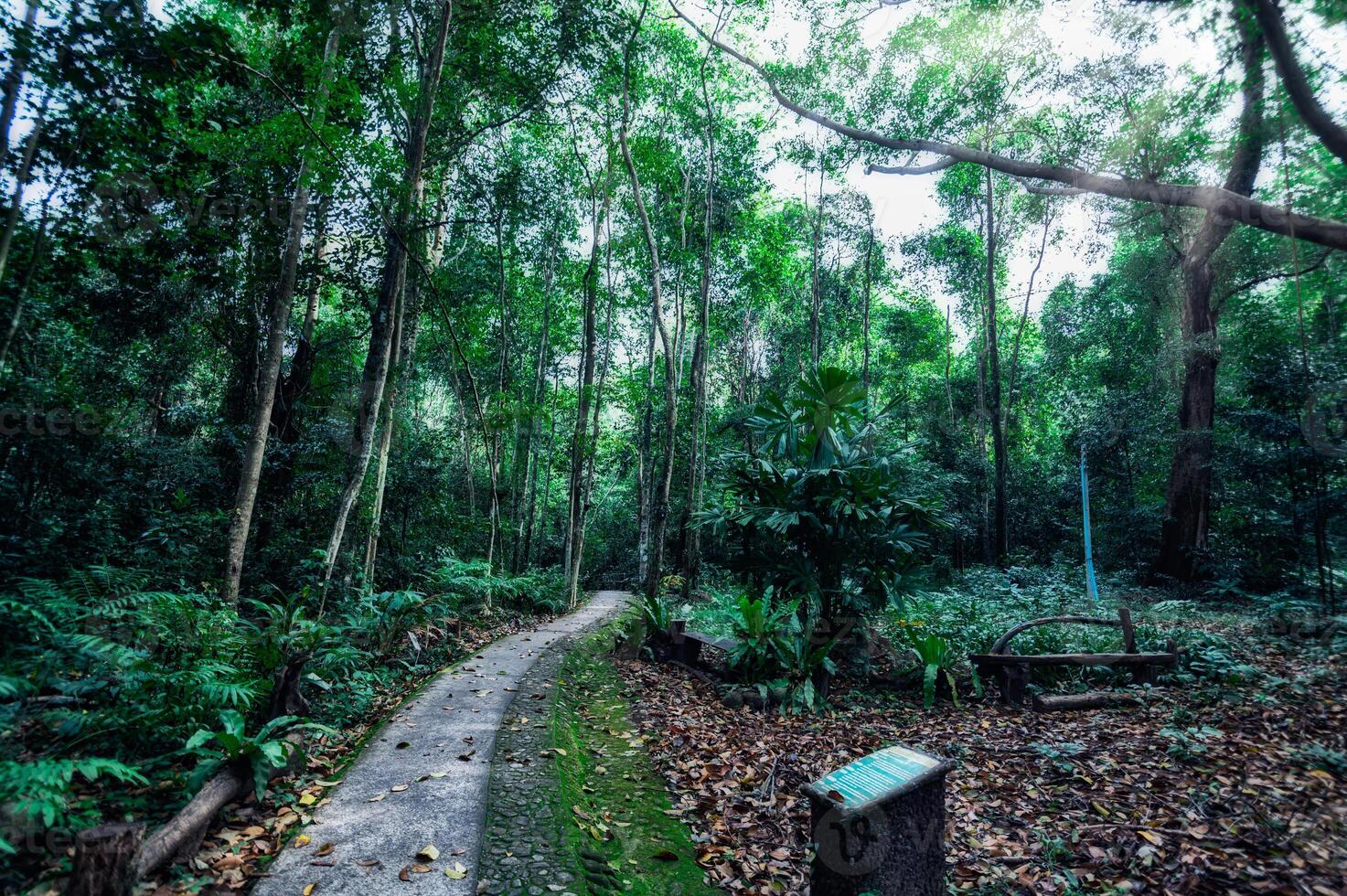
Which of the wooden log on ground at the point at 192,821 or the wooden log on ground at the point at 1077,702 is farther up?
the wooden log on ground at the point at 192,821

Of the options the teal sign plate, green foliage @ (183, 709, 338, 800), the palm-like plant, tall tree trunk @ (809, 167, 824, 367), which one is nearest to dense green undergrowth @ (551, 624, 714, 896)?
the teal sign plate

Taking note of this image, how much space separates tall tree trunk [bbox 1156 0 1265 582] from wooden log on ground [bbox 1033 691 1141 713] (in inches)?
384

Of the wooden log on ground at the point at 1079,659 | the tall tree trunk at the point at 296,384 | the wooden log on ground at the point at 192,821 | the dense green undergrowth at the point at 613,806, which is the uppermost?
the tall tree trunk at the point at 296,384

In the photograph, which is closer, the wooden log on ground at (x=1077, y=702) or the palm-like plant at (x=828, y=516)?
the wooden log on ground at (x=1077, y=702)

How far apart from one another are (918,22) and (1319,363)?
9.53 meters

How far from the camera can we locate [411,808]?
11.6 feet

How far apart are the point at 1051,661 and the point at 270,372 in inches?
376

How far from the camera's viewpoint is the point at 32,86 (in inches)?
181

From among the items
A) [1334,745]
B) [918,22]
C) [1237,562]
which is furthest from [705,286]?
[1237,562]

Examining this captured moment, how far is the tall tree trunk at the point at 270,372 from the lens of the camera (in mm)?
7020

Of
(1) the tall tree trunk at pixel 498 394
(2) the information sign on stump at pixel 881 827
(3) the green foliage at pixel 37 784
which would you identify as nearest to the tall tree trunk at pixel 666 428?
(1) the tall tree trunk at pixel 498 394

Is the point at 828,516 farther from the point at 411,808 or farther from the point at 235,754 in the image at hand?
the point at 235,754

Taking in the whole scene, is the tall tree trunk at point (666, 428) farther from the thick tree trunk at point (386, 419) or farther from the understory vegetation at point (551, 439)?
the thick tree trunk at point (386, 419)

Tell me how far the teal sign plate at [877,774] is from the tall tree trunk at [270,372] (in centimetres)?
700
